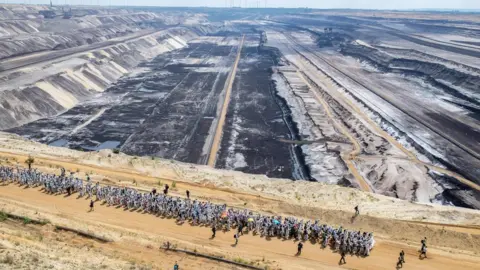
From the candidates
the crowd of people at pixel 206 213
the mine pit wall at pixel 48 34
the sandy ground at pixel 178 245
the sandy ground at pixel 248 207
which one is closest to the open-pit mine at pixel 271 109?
the mine pit wall at pixel 48 34

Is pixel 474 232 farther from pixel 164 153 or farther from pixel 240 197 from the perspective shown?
pixel 164 153

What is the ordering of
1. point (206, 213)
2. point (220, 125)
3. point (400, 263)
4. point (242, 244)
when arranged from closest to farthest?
1. point (400, 263)
2. point (242, 244)
3. point (206, 213)
4. point (220, 125)

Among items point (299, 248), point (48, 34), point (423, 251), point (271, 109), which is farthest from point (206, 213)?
point (48, 34)

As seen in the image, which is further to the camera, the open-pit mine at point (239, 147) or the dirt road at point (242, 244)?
the open-pit mine at point (239, 147)

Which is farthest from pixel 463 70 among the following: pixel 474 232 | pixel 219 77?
pixel 474 232

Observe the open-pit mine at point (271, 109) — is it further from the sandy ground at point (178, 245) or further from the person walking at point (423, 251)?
the sandy ground at point (178, 245)

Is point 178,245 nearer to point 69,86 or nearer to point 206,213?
point 206,213
